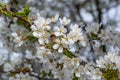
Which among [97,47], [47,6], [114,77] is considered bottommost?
[114,77]

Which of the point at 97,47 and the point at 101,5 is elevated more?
the point at 101,5

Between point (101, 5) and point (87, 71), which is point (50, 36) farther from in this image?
point (101, 5)

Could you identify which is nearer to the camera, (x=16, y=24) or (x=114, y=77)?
(x=114, y=77)

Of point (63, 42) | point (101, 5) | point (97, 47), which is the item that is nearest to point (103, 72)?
point (63, 42)

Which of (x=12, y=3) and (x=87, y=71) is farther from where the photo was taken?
(x=12, y=3)

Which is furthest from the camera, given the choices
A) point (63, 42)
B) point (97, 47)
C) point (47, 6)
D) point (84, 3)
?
point (84, 3)

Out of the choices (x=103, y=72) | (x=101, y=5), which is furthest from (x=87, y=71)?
(x=101, y=5)

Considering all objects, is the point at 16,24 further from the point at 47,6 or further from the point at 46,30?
the point at 47,6

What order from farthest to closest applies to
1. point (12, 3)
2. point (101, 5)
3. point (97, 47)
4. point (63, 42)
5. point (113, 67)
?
1. point (101, 5)
2. point (12, 3)
3. point (97, 47)
4. point (113, 67)
5. point (63, 42)

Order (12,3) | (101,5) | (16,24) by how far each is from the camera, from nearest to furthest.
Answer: (16,24)
(12,3)
(101,5)
